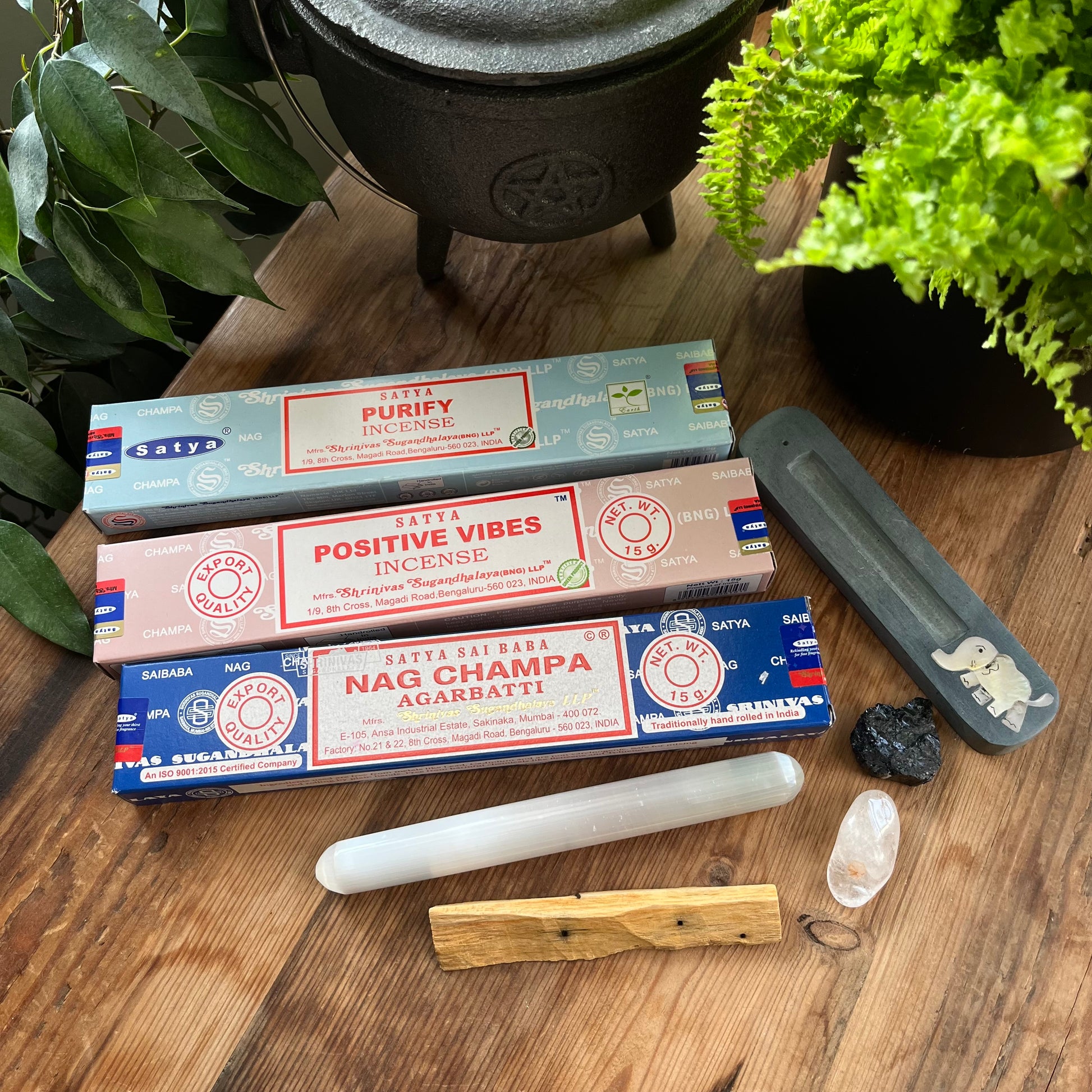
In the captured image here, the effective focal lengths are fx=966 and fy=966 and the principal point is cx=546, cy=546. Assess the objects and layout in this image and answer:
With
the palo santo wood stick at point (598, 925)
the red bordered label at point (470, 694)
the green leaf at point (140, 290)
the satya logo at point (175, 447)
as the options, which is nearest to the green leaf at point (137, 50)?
the green leaf at point (140, 290)

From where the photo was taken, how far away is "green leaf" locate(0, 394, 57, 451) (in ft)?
1.99

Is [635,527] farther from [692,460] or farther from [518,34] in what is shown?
[518,34]

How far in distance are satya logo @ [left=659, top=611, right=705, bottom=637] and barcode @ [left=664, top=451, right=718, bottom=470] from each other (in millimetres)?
96

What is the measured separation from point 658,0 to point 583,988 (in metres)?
0.52

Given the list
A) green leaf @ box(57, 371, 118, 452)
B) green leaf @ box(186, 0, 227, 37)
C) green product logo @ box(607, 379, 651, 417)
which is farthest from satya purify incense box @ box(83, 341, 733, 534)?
green leaf @ box(186, 0, 227, 37)

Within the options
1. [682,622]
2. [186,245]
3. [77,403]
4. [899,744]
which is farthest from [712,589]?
[77,403]

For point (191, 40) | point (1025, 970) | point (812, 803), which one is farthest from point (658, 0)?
point (1025, 970)

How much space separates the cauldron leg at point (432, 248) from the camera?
643 millimetres

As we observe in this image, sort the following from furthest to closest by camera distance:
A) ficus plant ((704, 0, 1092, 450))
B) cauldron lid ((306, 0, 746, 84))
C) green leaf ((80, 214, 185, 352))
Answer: green leaf ((80, 214, 185, 352)) → cauldron lid ((306, 0, 746, 84)) → ficus plant ((704, 0, 1092, 450))

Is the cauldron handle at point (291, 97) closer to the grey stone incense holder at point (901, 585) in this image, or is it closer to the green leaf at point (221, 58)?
the green leaf at point (221, 58)

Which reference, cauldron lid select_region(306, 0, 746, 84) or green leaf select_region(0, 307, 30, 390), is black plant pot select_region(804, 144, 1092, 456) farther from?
green leaf select_region(0, 307, 30, 390)

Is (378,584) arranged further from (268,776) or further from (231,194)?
(231,194)

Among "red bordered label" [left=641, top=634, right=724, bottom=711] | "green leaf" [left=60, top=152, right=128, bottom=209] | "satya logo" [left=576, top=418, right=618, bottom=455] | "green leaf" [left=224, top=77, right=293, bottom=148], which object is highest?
"green leaf" [left=60, top=152, right=128, bottom=209]

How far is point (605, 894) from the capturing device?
54 cm
